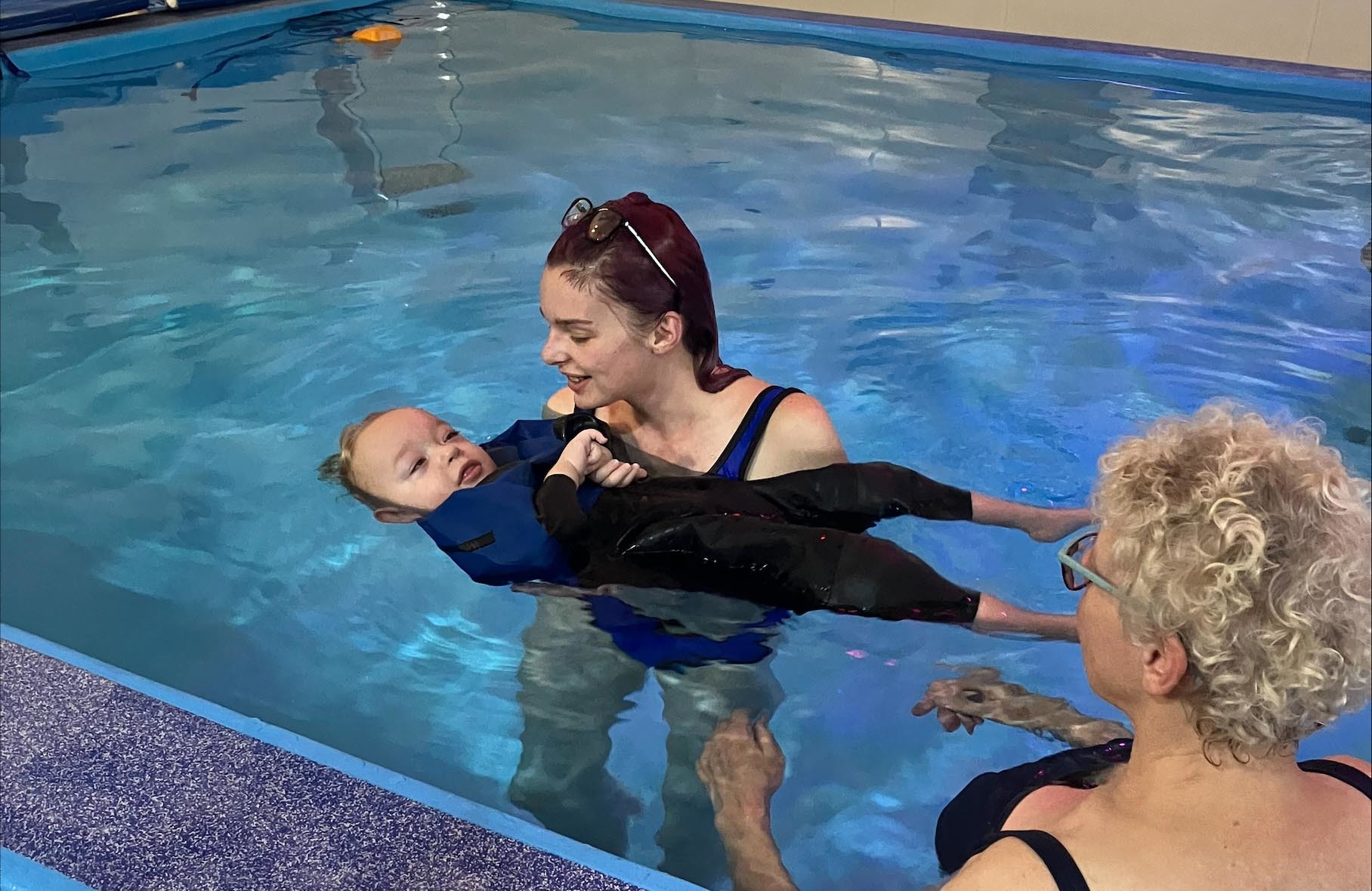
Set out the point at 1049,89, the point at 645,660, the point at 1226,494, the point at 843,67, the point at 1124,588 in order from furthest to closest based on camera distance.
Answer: the point at 843,67, the point at 1049,89, the point at 645,660, the point at 1124,588, the point at 1226,494

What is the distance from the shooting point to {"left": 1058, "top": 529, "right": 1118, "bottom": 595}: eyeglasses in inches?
64.8

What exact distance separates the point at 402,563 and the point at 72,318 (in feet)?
8.85

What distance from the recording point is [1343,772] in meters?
1.73

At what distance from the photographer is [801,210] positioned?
22.2ft

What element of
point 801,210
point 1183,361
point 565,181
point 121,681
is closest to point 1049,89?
point 801,210

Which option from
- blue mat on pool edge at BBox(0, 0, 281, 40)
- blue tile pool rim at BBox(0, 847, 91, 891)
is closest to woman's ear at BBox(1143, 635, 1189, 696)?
blue tile pool rim at BBox(0, 847, 91, 891)

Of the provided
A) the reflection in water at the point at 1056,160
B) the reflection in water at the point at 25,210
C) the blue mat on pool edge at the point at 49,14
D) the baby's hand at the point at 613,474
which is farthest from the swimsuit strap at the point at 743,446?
the blue mat on pool edge at the point at 49,14

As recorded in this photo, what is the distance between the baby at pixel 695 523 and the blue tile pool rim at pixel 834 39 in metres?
7.39

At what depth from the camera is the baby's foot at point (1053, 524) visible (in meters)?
3.20

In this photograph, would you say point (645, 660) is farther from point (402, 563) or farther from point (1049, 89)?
point (1049, 89)

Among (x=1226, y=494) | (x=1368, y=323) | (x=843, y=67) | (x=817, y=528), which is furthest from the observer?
(x=843, y=67)

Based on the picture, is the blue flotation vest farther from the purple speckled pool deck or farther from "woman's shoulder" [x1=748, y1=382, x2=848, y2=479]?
the purple speckled pool deck

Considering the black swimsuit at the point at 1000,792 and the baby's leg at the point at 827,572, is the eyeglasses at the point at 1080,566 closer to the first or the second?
the black swimsuit at the point at 1000,792

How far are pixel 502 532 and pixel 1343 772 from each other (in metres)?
1.76
